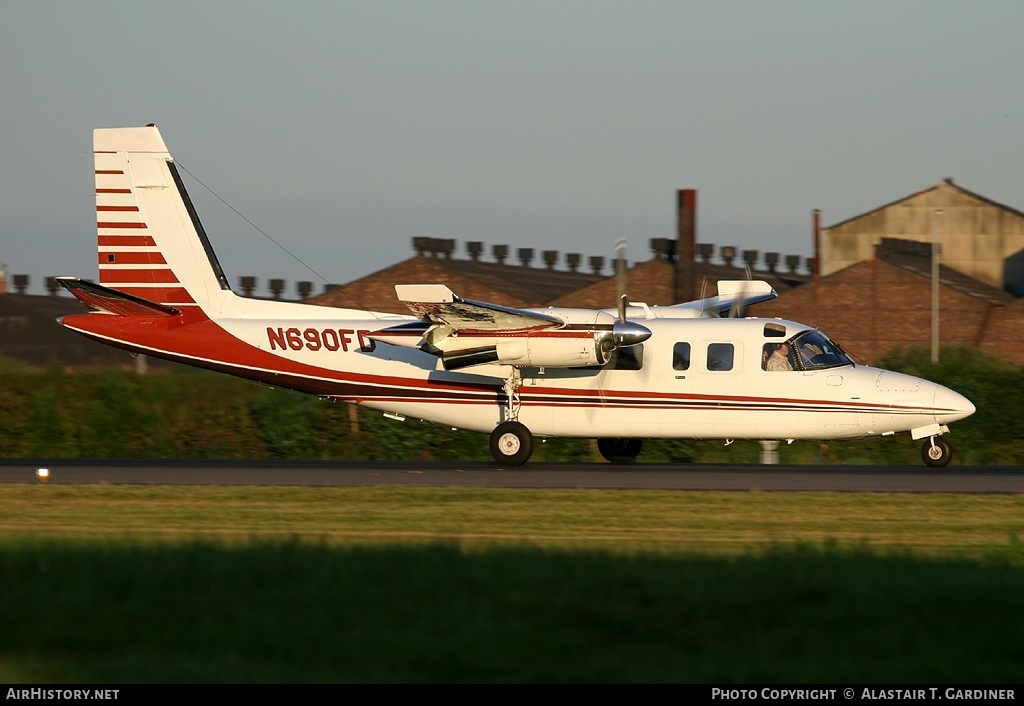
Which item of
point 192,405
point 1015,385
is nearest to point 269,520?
point 192,405

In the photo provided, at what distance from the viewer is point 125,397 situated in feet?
82.5

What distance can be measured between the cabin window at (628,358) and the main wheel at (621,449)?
204 cm

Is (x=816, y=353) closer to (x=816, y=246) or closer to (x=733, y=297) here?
(x=733, y=297)

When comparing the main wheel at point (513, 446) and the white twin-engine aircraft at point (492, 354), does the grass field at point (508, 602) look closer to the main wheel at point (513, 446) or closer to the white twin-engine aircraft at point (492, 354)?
the white twin-engine aircraft at point (492, 354)

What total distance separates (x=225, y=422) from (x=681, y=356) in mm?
10499

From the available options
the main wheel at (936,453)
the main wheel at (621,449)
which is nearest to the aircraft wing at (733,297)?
the main wheel at (621,449)

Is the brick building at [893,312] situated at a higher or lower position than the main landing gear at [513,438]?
higher

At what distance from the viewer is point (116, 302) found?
67.8ft

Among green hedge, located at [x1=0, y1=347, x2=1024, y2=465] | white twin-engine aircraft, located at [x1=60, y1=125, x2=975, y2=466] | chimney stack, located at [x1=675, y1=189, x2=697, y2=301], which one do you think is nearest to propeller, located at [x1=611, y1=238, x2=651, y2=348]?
white twin-engine aircraft, located at [x1=60, y1=125, x2=975, y2=466]

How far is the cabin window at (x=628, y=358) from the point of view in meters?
19.9

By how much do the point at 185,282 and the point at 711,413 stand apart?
31.8ft


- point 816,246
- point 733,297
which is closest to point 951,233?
point 816,246

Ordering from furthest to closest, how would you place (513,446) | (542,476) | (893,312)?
1. (893,312)
2. (513,446)
3. (542,476)

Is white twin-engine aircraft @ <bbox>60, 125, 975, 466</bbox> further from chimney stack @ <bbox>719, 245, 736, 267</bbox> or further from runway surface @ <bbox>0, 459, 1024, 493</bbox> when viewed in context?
chimney stack @ <bbox>719, 245, 736, 267</bbox>
